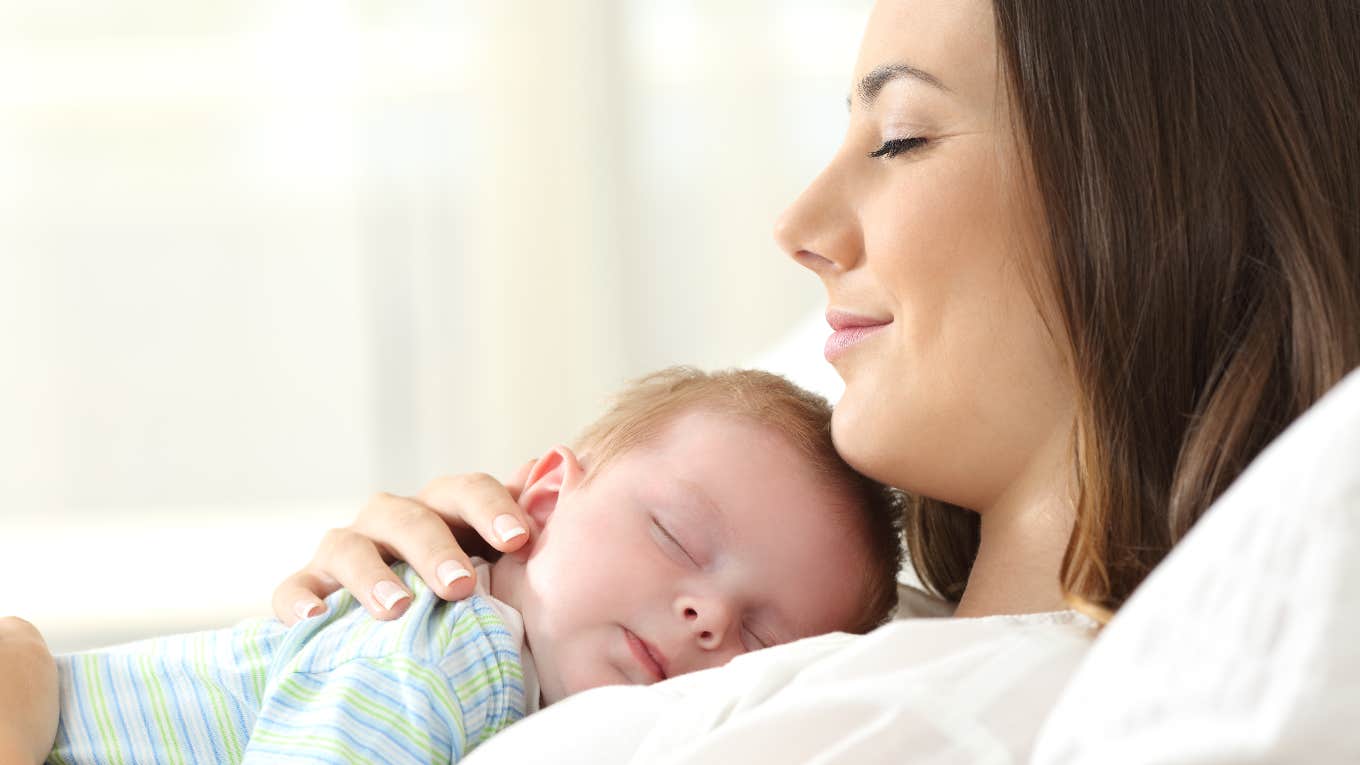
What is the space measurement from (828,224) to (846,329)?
10 centimetres

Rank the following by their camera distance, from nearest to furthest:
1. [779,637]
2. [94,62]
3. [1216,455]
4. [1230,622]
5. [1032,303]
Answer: [1230,622]
[1216,455]
[1032,303]
[779,637]
[94,62]

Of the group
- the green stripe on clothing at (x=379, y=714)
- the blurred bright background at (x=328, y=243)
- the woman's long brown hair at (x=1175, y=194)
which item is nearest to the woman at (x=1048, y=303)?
the woman's long brown hair at (x=1175, y=194)

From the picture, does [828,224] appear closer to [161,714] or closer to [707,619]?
[707,619]

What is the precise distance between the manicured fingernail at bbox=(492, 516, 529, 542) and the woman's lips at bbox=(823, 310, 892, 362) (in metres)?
0.32

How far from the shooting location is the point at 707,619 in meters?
1.18

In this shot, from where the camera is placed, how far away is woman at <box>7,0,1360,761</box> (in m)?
0.83

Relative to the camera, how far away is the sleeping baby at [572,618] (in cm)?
108

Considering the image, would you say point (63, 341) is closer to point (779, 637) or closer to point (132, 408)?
point (132, 408)

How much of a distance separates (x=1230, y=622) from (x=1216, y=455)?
49 cm

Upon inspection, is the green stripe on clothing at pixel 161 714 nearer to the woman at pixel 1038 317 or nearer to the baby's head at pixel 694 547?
the woman at pixel 1038 317

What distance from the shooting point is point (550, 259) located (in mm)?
3373

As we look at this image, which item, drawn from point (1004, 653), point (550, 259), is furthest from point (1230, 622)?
point (550, 259)

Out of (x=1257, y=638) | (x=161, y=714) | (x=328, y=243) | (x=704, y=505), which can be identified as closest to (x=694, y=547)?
(x=704, y=505)

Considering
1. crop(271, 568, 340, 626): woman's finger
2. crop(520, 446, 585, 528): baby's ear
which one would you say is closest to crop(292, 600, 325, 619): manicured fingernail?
crop(271, 568, 340, 626): woman's finger
